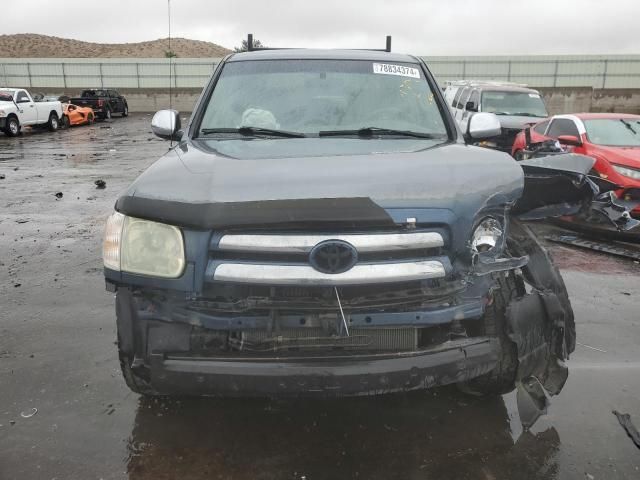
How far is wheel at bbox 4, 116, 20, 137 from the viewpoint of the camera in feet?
64.6

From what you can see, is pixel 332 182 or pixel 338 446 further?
pixel 338 446

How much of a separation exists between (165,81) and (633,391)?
125ft

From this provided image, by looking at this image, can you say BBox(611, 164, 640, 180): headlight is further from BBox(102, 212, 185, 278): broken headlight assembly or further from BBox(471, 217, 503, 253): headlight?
BBox(102, 212, 185, 278): broken headlight assembly

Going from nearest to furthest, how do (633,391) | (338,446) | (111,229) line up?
1. (111,229)
2. (338,446)
3. (633,391)

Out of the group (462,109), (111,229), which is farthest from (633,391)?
(462,109)

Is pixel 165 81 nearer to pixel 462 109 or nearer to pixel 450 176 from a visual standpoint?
pixel 462 109

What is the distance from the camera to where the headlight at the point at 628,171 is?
7281 mm

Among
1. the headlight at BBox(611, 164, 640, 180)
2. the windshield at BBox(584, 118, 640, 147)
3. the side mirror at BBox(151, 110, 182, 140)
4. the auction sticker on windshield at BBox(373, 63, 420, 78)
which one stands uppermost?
the auction sticker on windshield at BBox(373, 63, 420, 78)

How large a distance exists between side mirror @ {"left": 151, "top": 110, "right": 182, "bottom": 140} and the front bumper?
2205 mm

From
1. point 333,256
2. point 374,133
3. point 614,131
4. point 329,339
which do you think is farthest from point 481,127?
point 614,131

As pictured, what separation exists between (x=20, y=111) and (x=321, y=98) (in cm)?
2031

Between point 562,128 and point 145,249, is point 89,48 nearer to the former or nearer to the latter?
point 562,128

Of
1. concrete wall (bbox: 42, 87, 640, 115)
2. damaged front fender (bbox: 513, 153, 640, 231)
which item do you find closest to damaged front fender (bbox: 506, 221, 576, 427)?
damaged front fender (bbox: 513, 153, 640, 231)

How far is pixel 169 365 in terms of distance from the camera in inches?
90.3
